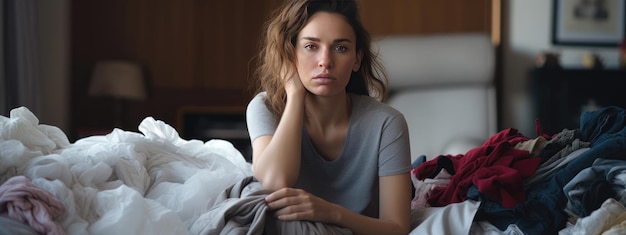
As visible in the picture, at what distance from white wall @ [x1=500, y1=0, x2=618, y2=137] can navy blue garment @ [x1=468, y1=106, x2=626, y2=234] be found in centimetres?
316

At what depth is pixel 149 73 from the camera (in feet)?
15.4

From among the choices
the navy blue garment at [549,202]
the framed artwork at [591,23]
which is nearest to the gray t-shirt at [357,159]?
the navy blue garment at [549,202]

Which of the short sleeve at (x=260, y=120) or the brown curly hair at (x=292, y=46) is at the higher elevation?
the brown curly hair at (x=292, y=46)

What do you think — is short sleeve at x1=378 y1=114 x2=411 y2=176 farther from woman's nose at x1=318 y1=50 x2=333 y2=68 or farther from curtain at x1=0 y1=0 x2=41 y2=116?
curtain at x1=0 y1=0 x2=41 y2=116

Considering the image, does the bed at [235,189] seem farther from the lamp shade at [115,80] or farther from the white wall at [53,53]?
the lamp shade at [115,80]

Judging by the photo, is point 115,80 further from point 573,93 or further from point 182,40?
point 573,93

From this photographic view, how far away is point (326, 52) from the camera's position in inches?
56.3

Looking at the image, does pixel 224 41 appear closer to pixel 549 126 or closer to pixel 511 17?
pixel 511 17

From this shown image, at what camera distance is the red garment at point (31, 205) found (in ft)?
3.58

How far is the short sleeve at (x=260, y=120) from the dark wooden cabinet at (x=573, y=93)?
2856mm

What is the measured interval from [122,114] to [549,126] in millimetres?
2486

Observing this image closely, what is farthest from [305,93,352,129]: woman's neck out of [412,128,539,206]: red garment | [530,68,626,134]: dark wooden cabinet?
[530,68,626,134]: dark wooden cabinet

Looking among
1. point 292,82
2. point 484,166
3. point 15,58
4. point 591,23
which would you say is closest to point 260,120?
point 292,82

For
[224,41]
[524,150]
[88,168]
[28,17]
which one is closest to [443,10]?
[224,41]
